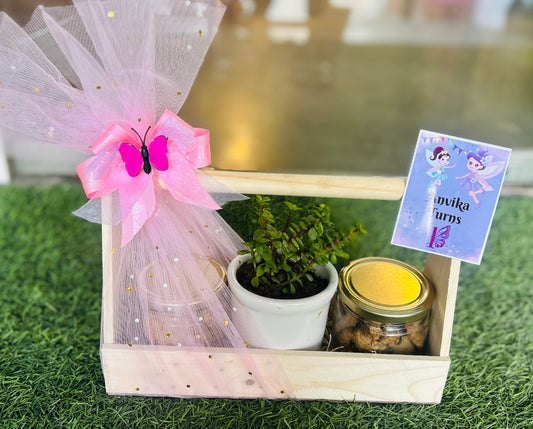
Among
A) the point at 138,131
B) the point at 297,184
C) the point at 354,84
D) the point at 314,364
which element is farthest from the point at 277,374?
the point at 354,84

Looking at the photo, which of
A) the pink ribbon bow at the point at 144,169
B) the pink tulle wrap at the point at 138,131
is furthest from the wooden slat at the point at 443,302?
the pink ribbon bow at the point at 144,169

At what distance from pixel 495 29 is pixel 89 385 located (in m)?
3.98

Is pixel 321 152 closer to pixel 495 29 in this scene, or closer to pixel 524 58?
pixel 524 58

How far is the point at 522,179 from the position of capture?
1700 millimetres

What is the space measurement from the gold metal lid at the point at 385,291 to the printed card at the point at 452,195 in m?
0.08

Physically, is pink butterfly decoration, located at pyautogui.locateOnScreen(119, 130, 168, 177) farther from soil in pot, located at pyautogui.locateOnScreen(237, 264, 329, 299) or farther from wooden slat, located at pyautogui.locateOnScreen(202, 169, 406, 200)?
soil in pot, located at pyautogui.locateOnScreen(237, 264, 329, 299)

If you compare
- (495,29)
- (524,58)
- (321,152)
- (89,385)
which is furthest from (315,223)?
(495,29)

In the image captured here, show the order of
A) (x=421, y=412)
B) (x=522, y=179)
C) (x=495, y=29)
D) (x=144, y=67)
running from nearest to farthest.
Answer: (x=144, y=67) → (x=421, y=412) → (x=522, y=179) → (x=495, y=29)

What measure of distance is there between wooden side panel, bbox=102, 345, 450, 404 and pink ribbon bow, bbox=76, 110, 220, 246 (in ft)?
0.62

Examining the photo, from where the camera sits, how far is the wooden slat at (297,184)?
0.70 m

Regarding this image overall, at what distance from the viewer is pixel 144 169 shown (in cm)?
67

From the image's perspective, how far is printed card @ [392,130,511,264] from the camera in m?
0.70

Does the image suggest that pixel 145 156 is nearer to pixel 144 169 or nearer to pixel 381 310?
pixel 144 169

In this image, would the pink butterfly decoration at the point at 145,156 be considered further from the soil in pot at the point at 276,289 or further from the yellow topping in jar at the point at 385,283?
the yellow topping in jar at the point at 385,283
